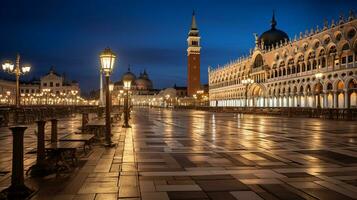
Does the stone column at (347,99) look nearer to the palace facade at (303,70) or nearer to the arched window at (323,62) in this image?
the palace facade at (303,70)

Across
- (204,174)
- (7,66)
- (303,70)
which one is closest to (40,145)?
(204,174)

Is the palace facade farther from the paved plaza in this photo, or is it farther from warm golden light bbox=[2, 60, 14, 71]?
the paved plaza

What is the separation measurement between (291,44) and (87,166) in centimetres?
6665

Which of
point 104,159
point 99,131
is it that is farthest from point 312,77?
point 104,159

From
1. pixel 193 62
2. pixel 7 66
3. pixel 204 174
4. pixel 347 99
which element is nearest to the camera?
pixel 204 174

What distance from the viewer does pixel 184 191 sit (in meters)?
6.93

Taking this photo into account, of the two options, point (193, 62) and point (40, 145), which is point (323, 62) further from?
point (193, 62)

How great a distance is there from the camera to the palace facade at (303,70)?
175ft

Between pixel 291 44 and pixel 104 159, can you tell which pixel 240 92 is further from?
pixel 104 159

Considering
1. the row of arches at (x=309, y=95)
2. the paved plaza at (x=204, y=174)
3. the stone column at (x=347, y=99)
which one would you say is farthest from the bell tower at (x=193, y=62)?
the paved plaza at (x=204, y=174)

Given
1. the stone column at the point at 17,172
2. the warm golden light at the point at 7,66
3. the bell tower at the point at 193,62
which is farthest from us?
the bell tower at the point at 193,62

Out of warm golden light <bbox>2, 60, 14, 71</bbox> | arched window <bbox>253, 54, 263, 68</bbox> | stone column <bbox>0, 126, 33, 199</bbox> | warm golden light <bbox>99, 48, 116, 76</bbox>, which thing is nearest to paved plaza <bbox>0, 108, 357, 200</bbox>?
stone column <bbox>0, 126, 33, 199</bbox>

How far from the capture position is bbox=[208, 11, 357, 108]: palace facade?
5341 centimetres

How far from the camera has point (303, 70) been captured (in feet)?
219
